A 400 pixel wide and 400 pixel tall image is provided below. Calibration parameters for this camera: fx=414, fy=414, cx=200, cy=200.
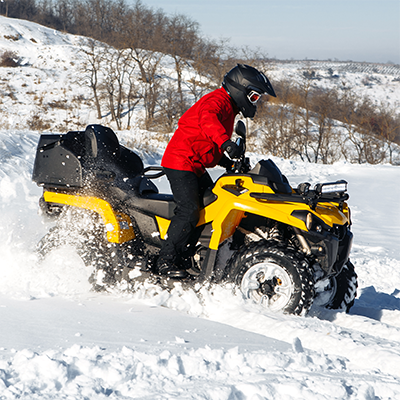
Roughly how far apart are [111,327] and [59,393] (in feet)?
2.82

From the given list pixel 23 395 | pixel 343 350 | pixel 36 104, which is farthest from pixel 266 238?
pixel 36 104

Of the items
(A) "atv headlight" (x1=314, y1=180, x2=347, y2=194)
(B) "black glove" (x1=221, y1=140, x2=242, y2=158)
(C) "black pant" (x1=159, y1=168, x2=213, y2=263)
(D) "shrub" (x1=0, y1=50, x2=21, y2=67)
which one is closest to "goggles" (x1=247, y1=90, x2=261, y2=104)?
(B) "black glove" (x1=221, y1=140, x2=242, y2=158)

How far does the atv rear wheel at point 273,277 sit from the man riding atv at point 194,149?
49cm

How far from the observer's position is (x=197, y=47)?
122 ft

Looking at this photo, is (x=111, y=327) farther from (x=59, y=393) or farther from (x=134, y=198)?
(x=134, y=198)

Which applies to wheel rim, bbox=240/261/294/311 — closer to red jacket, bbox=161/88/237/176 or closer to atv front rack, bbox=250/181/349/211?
atv front rack, bbox=250/181/349/211

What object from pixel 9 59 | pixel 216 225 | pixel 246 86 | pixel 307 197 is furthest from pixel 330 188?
pixel 9 59

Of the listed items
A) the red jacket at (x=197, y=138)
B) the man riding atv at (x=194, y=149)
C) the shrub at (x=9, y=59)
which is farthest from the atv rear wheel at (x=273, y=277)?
the shrub at (x=9, y=59)

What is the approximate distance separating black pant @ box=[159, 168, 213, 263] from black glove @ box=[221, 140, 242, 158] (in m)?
0.41

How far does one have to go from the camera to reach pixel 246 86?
3.37m

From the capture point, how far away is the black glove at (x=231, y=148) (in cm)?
315

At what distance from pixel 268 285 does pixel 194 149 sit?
1261 mm

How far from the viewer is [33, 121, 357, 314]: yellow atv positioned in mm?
3180

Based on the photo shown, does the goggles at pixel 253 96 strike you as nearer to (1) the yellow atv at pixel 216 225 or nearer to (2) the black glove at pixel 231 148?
(1) the yellow atv at pixel 216 225
